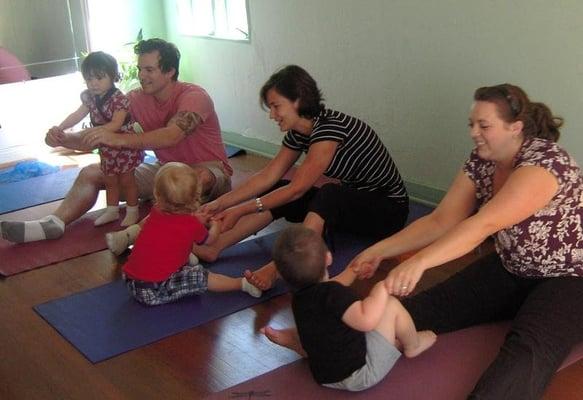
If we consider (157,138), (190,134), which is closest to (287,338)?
(157,138)

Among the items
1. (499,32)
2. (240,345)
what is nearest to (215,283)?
(240,345)

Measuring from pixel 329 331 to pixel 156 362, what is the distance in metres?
0.76

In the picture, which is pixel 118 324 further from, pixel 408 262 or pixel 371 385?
pixel 408 262

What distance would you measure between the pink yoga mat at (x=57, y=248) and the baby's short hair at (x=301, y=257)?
174cm

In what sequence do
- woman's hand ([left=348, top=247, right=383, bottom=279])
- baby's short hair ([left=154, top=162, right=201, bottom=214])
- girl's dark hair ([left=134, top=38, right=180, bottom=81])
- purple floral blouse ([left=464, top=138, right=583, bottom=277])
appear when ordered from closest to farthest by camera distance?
purple floral blouse ([left=464, top=138, right=583, bottom=277]) < woman's hand ([left=348, top=247, right=383, bottom=279]) < baby's short hair ([left=154, top=162, right=201, bottom=214]) < girl's dark hair ([left=134, top=38, right=180, bottom=81])

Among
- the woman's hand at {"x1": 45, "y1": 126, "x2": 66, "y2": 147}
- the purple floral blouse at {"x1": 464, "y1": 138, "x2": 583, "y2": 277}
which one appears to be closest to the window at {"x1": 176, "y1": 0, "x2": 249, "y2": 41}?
the woman's hand at {"x1": 45, "y1": 126, "x2": 66, "y2": 147}

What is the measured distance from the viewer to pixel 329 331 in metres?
1.94

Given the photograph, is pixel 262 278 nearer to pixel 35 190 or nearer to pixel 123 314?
pixel 123 314

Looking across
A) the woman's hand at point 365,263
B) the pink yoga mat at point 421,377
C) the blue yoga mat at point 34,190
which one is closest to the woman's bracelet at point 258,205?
the woman's hand at point 365,263

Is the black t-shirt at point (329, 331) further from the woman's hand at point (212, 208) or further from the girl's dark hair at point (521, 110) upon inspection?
the woman's hand at point (212, 208)

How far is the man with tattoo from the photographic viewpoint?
344cm

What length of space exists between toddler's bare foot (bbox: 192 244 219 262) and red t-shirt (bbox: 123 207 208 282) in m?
0.36

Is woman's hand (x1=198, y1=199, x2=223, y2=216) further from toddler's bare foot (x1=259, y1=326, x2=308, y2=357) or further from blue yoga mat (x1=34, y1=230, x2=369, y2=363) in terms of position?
toddler's bare foot (x1=259, y1=326, x2=308, y2=357)

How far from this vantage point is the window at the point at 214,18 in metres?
4.90
